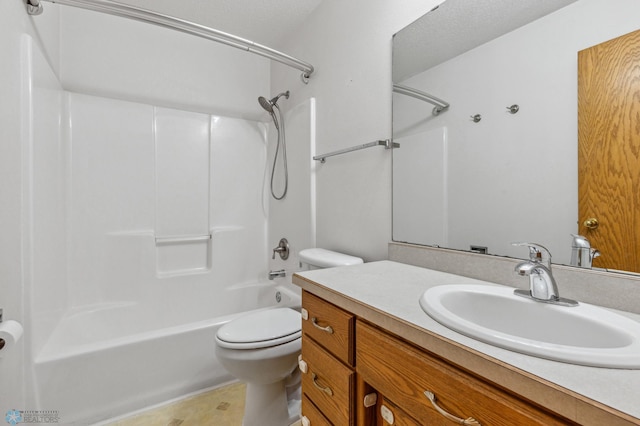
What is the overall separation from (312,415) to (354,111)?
4.51 feet

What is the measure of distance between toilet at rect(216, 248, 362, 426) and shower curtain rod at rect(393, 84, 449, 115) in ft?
2.51

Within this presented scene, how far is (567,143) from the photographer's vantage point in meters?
0.77

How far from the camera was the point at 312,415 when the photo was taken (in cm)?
92

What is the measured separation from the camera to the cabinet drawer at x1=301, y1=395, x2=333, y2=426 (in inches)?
34.1

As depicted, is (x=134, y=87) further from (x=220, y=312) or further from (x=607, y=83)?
(x=607, y=83)

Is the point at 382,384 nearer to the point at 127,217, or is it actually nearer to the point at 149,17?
the point at 149,17

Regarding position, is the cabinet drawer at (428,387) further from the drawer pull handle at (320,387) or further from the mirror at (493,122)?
the mirror at (493,122)

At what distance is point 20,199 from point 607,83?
2.03 meters

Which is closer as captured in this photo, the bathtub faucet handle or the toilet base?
the toilet base

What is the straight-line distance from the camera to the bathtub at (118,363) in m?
1.31

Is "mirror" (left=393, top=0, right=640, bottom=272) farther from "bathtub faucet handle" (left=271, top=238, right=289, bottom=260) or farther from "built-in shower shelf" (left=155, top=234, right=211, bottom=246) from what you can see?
"built-in shower shelf" (left=155, top=234, right=211, bottom=246)

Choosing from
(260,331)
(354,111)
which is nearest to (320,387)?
(260,331)

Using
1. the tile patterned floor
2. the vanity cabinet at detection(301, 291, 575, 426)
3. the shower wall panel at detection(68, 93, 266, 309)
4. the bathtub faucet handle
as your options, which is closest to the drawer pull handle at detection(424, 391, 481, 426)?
the vanity cabinet at detection(301, 291, 575, 426)

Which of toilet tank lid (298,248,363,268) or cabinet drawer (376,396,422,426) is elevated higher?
toilet tank lid (298,248,363,268)
